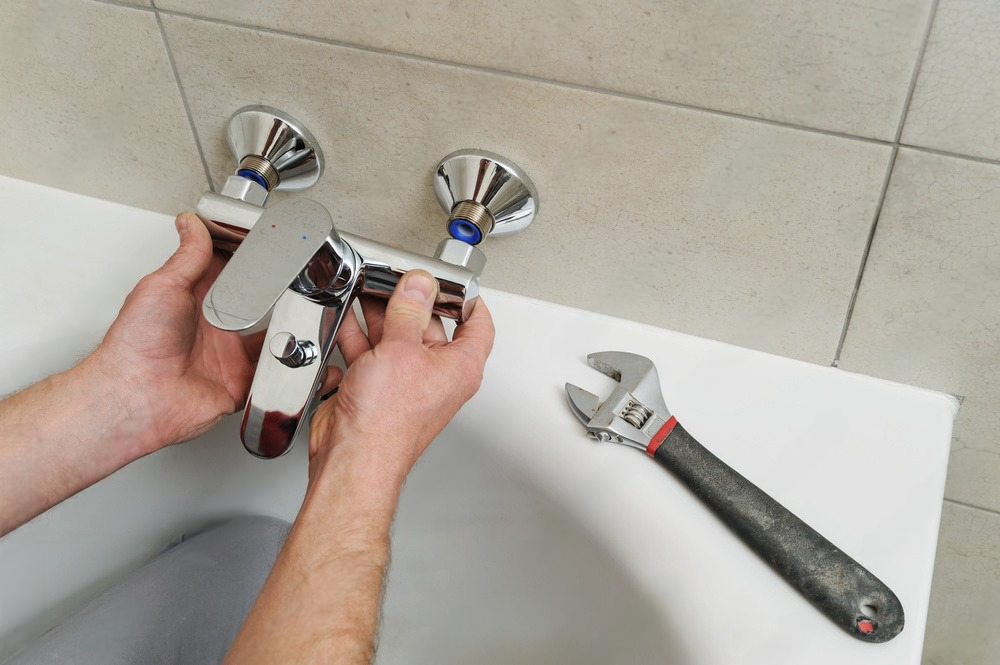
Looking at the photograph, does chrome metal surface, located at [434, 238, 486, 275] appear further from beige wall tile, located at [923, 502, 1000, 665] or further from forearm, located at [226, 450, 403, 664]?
beige wall tile, located at [923, 502, 1000, 665]

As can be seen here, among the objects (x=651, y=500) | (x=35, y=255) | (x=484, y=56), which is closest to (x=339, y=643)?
(x=651, y=500)

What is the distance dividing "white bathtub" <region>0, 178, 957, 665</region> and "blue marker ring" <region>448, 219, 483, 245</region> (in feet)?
0.31

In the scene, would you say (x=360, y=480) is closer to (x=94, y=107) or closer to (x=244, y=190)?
(x=244, y=190)

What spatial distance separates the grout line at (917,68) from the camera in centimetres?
43

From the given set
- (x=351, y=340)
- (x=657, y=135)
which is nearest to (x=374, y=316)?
(x=351, y=340)

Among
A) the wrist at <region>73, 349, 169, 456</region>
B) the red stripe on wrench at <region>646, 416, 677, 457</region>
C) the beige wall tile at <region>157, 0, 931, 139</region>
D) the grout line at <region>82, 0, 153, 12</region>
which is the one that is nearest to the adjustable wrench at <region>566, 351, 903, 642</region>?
the red stripe on wrench at <region>646, 416, 677, 457</region>

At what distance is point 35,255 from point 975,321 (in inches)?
29.8

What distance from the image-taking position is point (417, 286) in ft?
1.72

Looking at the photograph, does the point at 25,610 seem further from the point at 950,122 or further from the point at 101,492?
the point at 950,122

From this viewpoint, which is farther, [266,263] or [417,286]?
[417,286]

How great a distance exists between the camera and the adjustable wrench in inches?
18.6

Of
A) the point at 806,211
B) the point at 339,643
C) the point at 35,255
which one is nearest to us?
the point at 339,643

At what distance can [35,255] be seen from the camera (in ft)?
2.31

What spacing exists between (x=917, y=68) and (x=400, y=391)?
354 mm
